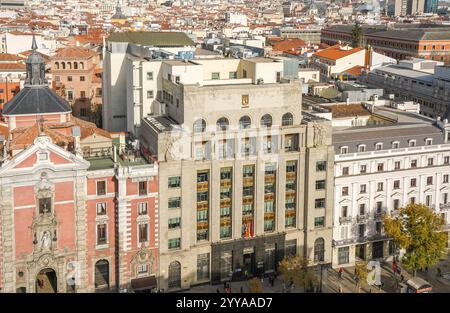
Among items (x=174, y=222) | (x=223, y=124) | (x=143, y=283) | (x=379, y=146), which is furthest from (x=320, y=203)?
(x=143, y=283)

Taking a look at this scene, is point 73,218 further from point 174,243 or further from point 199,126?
point 199,126

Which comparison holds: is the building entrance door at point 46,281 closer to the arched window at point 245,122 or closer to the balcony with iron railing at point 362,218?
the arched window at point 245,122

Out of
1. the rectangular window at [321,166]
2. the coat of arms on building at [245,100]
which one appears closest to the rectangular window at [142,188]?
the coat of arms on building at [245,100]

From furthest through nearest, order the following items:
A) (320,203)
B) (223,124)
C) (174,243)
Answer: (320,203) < (223,124) < (174,243)

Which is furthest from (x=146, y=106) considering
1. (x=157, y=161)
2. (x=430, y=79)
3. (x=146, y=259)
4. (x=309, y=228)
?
(x=430, y=79)

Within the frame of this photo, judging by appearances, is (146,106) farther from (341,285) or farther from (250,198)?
(341,285)

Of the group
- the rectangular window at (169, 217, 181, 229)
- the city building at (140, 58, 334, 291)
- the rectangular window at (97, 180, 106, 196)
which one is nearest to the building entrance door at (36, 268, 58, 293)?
the rectangular window at (97, 180, 106, 196)
